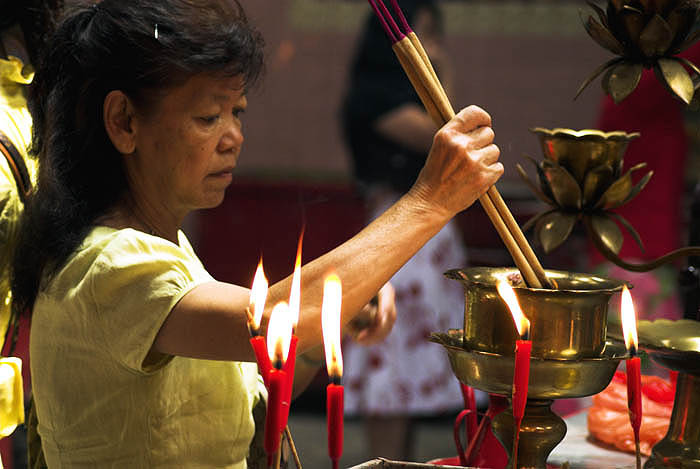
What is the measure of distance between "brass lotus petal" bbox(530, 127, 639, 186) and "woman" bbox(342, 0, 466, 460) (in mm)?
1866

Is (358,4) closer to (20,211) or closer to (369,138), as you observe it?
(369,138)

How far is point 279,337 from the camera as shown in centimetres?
92

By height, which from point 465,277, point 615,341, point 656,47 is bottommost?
point 615,341

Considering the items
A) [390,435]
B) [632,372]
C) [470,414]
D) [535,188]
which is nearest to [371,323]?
[470,414]

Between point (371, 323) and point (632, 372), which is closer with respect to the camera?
point (632, 372)

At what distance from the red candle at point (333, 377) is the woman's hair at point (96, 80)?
1.40 feet

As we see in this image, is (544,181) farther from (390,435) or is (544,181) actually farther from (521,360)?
(390,435)

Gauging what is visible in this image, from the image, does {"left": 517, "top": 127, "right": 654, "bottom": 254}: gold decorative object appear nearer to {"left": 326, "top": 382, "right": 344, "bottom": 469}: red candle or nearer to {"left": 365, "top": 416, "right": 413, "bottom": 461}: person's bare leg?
{"left": 326, "top": 382, "right": 344, "bottom": 469}: red candle

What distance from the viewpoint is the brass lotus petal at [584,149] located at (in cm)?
141

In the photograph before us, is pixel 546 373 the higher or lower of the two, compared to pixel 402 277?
Result: higher

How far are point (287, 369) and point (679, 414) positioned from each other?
725 millimetres

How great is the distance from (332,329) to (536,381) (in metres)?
0.30

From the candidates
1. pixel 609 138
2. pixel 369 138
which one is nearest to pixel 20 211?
pixel 609 138

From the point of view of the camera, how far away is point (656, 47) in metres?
1.32
